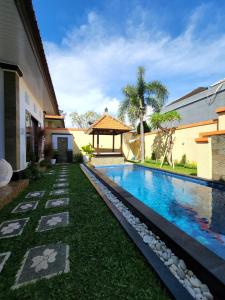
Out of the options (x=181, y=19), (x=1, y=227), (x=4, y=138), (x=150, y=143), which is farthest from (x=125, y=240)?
(x=150, y=143)

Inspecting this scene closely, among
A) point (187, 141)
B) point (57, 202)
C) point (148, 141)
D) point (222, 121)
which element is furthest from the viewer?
point (148, 141)

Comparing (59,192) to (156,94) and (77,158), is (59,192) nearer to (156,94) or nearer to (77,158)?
(77,158)

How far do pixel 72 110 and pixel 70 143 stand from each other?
2964 cm

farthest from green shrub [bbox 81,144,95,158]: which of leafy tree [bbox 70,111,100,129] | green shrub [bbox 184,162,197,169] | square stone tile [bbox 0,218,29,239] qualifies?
leafy tree [bbox 70,111,100,129]

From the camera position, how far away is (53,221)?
304 cm

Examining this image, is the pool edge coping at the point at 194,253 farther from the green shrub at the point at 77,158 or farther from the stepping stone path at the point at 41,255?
the green shrub at the point at 77,158

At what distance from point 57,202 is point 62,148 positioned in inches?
431

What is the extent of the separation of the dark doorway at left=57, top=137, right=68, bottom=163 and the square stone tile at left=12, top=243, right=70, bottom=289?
12667 millimetres

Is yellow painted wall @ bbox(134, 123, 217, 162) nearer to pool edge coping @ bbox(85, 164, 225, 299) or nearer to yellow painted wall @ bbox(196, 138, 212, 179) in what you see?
yellow painted wall @ bbox(196, 138, 212, 179)

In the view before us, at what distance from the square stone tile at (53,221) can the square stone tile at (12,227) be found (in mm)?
286

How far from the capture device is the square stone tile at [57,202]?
3844mm

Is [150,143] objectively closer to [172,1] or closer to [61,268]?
[172,1]

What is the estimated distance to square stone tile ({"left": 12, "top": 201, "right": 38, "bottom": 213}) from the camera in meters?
3.57

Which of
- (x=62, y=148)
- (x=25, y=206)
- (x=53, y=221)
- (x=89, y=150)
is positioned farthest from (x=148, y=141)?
(x=53, y=221)
